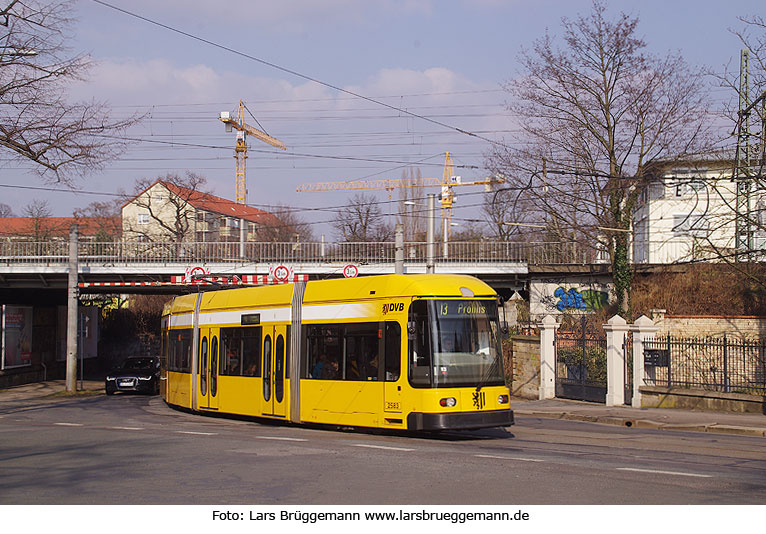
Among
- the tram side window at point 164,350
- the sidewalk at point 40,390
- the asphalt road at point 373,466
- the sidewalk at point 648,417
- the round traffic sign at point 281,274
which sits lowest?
the sidewalk at point 40,390

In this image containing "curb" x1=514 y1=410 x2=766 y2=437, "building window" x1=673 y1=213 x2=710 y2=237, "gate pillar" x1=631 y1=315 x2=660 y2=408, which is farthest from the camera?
"building window" x1=673 y1=213 x2=710 y2=237

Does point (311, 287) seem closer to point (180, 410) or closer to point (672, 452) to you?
point (672, 452)

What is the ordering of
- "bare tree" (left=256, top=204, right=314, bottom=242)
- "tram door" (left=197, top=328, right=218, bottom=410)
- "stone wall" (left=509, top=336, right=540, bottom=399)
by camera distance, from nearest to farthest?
"tram door" (left=197, top=328, right=218, bottom=410) → "stone wall" (left=509, top=336, right=540, bottom=399) → "bare tree" (left=256, top=204, right=314, bottom=242)

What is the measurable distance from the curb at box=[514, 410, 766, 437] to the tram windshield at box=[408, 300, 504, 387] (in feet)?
17.9

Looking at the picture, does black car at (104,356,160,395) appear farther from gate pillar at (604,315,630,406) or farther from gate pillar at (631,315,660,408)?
gate pillar at (631,315,660,408)

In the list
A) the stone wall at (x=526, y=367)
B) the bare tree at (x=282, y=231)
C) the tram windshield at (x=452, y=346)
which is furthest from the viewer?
the bare tree at (x=282, y=231)

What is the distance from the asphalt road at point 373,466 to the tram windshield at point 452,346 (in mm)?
1101

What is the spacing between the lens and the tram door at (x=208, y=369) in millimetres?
19555

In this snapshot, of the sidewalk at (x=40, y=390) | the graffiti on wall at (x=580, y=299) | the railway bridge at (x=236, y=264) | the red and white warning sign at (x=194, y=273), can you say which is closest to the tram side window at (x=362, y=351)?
the railway bridge at (x=236, y=264)

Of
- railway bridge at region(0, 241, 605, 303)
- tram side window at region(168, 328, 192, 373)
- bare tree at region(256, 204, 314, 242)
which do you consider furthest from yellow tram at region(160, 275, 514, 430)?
bare tree at region(256, 204, 314, 242)

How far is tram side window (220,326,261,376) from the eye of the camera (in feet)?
58.0

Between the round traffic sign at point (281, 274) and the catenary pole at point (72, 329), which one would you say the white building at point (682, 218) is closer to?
the round traffic sign at point (281, 274)

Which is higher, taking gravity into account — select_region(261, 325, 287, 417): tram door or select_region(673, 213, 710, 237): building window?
select_region(673, 213, 710, 237): building window

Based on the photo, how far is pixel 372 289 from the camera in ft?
48.3
